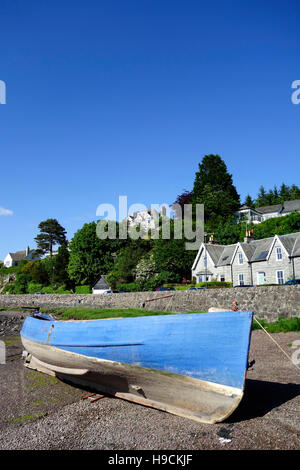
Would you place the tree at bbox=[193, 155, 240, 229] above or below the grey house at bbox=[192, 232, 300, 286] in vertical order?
above

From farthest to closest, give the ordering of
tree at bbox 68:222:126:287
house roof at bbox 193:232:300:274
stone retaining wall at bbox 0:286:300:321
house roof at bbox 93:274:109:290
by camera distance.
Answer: tree at bbox 68:222:126:287 < house roof at bbox 93:274:109:290 < house roof at bbox 193:232:300:274 < stone retaining wall at bbox 0:286:300:321

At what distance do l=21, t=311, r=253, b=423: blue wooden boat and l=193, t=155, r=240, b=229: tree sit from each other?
53.2 m

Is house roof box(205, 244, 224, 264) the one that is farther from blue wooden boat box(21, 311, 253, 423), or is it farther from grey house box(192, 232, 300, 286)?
blue wooden boat box(21, 311, 253, 423)

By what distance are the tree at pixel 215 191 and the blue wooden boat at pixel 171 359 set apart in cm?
5323

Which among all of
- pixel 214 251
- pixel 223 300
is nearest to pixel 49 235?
pixel 214 251

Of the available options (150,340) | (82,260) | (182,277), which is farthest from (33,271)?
Answer: (150,340)

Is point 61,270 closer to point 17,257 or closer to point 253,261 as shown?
point 253,261

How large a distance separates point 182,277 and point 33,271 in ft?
118

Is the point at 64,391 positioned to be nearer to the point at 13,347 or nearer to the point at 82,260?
the point at 13,347

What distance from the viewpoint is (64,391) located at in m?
8.79

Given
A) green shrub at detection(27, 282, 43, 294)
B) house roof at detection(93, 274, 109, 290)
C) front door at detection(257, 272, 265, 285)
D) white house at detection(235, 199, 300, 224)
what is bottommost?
green shrub at detection(27, 282, 43, 294)

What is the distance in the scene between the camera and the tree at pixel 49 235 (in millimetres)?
83000

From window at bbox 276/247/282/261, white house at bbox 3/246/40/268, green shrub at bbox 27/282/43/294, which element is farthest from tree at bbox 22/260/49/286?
window at bbox 276/247/282/261

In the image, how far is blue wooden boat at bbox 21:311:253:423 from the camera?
601 centimetres
